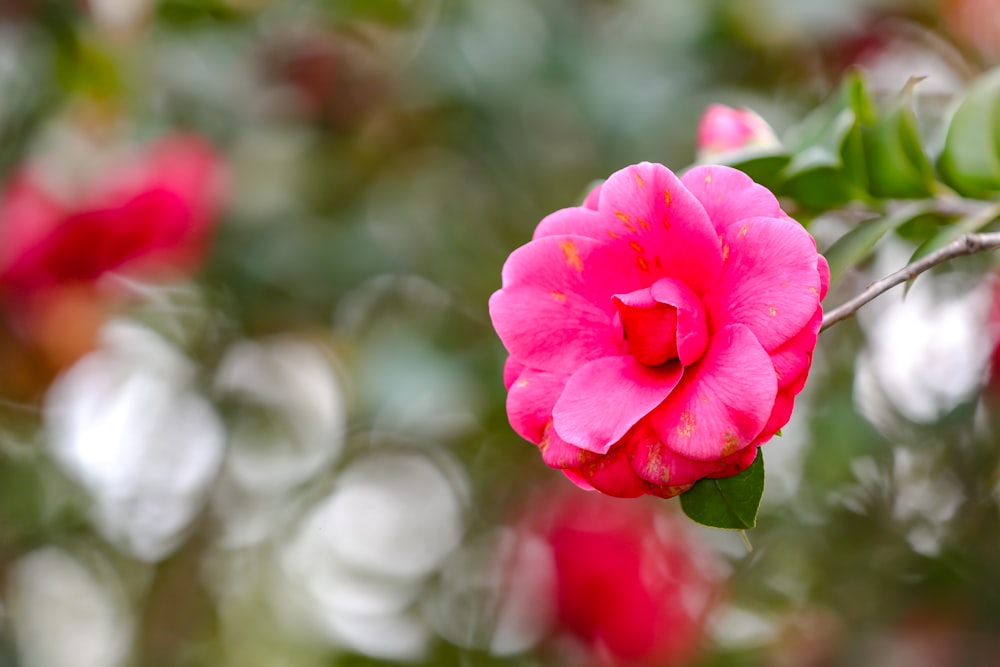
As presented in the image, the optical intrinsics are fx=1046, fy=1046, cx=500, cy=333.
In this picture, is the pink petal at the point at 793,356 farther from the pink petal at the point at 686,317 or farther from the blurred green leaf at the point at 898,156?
the blurred green leaf at the point at 898,156

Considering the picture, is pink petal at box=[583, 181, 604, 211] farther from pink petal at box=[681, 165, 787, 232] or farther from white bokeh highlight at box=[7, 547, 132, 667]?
white bokeh highlight at box=[7, 547, 132, 667]

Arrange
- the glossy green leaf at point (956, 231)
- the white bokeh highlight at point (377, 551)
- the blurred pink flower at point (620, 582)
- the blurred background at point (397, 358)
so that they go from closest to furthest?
the glossy green leaf at point (956, 231) → the blurred background at point (397, 358) → the blurred pink flower at point (620, 582) → the white bokeh highlight at point (377, 551)

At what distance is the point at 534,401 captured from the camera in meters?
0.52

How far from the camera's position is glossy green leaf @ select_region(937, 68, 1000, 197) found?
0.67 meters

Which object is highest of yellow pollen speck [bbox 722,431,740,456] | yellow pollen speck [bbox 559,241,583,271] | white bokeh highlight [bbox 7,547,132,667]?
yellow pollen speck [bbox 559,241,583,271]

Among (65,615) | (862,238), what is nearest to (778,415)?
(862,238)

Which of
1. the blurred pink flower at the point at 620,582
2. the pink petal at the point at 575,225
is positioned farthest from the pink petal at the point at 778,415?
the blurred pink flower at the point at 620,582

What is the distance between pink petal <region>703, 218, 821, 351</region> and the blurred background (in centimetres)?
76

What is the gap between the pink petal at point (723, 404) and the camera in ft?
1.49

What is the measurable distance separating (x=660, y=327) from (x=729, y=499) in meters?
0.09

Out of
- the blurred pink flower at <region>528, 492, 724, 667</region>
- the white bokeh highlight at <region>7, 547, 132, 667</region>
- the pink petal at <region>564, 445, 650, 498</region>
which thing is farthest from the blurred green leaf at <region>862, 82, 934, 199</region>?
the white bokeh highlight at <region>7, 547, 132, 667</region>

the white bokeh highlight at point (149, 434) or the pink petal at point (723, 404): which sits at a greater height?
the pink petal at point (723, 404)

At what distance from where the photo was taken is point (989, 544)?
1.45 meters

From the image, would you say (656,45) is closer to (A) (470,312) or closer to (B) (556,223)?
(A) (470,312)
